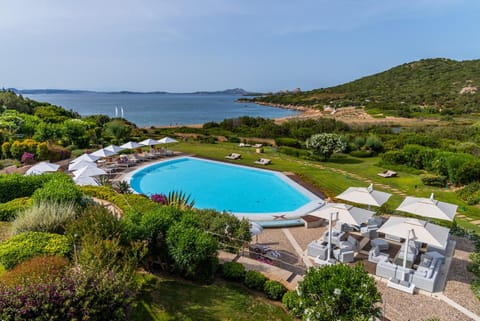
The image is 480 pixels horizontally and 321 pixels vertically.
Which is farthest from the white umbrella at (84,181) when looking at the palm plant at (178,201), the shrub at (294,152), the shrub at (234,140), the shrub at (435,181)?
the shrub at (234,140)

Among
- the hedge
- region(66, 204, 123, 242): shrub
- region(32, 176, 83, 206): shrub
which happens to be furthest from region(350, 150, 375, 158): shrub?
region(66, 204, 123, 242): shrub

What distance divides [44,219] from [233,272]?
5.39 m

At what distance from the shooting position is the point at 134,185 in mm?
19375

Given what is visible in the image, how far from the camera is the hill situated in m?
62.8

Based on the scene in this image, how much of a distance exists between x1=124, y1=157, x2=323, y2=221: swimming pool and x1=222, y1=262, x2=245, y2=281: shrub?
6.15 meters

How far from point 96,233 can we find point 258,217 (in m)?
8.94

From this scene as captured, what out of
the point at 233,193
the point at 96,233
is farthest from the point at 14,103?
the point at 96,233

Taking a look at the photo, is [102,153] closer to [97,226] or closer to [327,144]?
[97,226]

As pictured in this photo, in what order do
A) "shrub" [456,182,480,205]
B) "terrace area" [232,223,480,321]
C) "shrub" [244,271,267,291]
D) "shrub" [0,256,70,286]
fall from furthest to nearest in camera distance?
"shrub" [456,182,480,205] < "shrub" [244,271,267,291] < "terrace area" [232,223,480,321] < "shrub" [0,256,70,286]

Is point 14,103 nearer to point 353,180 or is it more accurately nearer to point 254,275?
point 353,180

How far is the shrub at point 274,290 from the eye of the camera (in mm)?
7465

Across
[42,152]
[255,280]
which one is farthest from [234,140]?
[255,280]

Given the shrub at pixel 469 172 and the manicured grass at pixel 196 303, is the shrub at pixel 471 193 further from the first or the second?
the manicured grass at pixel 196 303

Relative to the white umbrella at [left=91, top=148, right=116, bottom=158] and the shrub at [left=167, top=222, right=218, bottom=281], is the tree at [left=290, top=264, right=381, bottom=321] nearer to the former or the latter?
the shrub at [left=167, top=222, right=218, bottom=281]
